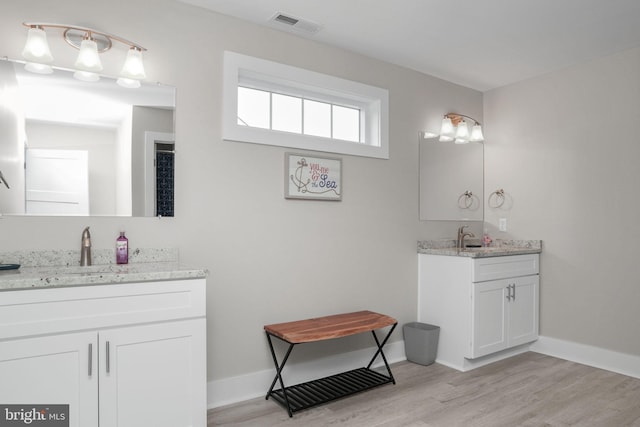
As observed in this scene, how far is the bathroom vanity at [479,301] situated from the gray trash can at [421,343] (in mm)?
88

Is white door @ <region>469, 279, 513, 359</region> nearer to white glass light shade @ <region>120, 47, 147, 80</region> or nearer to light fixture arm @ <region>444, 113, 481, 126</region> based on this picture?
light fixture arm @ <region>444, 113, 481, 126</region>

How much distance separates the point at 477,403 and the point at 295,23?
272 centimetres

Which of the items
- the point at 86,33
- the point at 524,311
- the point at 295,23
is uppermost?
the point at 295,23

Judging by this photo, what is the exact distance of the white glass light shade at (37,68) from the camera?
2146 mm

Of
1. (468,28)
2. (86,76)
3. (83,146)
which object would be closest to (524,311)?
(468,28)

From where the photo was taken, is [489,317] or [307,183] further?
[489,317]

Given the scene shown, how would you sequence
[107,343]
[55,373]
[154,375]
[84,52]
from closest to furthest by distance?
[55,373], [107,343], [154,375], [84,52]

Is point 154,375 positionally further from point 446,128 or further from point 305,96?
point 446,128

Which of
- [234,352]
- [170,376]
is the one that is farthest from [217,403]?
[170,376]

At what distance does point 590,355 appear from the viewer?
136 inches

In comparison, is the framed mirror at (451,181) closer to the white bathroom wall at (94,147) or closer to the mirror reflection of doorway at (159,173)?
the mirror reflection of doorway at (159,173)

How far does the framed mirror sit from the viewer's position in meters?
3.81

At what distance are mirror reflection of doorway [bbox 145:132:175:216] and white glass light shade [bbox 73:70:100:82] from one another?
38 centimetres

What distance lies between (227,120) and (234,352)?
1471 mm
